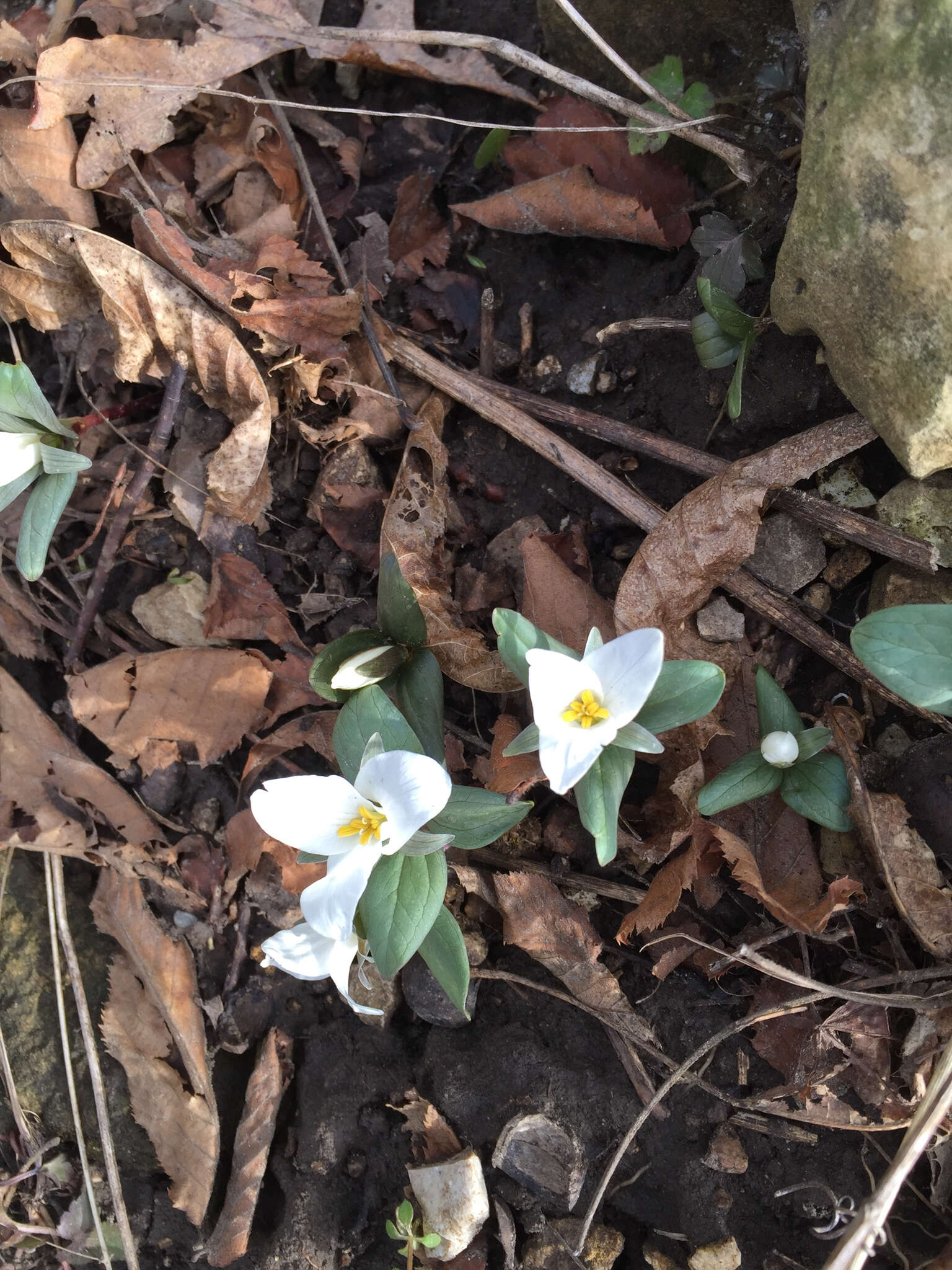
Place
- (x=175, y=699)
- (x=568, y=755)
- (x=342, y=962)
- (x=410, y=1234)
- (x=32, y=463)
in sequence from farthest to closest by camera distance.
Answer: (x=175, y=699)
(x=32, y=463)
(x=410, y=1234)
(x=342, y=962)
(x=568, y=755)

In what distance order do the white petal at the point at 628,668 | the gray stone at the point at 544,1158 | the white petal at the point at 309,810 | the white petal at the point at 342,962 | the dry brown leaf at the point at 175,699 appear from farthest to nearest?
1. the dry brown leaf at the point at 175,699
2. the gray stone at the point at 544,1158
3. the white petal at the point at 342,962
4. the white petal at the point at 309,810
5. the white petal at the point at 628,668

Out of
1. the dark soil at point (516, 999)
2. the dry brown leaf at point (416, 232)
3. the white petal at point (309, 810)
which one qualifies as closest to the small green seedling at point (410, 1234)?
the dark soil at point (516, 999)

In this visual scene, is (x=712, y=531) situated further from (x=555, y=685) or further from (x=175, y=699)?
(x=175, y=699)

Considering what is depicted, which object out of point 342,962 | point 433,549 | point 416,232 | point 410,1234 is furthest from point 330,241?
point 410,1234

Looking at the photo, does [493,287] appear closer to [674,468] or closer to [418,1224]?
[674,468]

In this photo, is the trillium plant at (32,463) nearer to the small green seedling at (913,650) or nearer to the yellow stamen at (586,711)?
the yellow stamen at (586,711)

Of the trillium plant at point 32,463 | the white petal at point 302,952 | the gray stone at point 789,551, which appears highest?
the trillium plant at point 32,463
